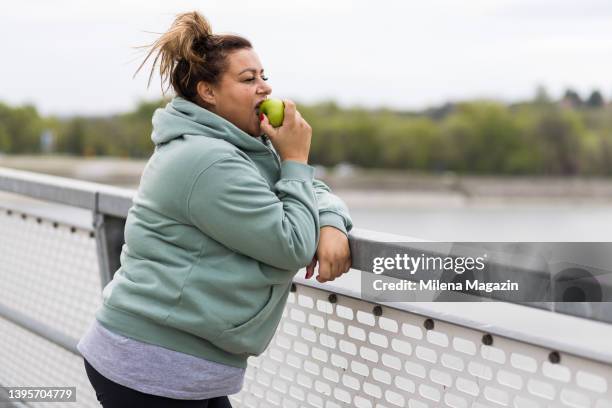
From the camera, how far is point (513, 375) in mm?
1588

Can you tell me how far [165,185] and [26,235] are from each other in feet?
6.07

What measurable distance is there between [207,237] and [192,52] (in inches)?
16.0

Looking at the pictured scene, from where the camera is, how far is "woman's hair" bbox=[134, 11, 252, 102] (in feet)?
6.07

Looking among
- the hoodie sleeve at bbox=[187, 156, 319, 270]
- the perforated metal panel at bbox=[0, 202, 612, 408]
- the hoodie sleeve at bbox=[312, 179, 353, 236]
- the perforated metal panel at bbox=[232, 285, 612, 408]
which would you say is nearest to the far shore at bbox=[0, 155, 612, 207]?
the perforated metal panel at bbox=[0, 202, 612, 408]

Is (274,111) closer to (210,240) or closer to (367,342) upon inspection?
(210,240)

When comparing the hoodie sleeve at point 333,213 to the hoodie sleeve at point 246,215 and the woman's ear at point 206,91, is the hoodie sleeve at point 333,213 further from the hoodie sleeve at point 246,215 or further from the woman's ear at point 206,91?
the woman's ear at point 206,91

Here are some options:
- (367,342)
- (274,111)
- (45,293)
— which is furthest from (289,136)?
(45,293)

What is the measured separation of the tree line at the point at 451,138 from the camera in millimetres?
85438

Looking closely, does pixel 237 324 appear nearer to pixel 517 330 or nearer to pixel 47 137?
pixel 517 330

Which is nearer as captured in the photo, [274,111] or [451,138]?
[274,111]

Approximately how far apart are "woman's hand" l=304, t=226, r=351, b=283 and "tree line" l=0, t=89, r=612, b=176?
270ft

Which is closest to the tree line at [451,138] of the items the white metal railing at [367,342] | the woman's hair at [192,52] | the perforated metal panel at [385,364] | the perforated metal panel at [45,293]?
the perforated metal panel at [45,293]

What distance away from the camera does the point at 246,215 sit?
1.69m

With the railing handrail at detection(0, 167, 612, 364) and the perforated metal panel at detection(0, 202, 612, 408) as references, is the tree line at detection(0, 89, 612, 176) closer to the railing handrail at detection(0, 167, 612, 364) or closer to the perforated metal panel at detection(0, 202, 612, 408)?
the railing handrail at detection(0, 167, 612, 364)
